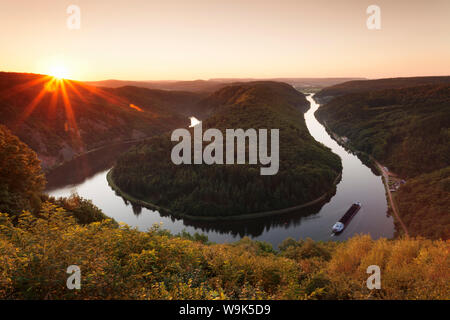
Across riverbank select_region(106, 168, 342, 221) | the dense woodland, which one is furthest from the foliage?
riverbank select_region(106, 168, 342, 221)

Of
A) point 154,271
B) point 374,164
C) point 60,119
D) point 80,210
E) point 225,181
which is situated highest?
point 60,119

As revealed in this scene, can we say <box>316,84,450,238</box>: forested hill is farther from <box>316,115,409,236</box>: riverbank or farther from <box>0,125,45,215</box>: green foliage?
<box>0,125,45,215</box>: green foliage

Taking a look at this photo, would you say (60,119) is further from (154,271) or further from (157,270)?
(154,271)

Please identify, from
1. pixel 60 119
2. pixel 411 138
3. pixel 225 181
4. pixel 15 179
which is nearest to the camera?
pixel 15 179

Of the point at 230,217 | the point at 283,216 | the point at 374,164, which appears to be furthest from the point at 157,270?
the point at 374,164

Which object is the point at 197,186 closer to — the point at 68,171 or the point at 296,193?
the point at 296,193

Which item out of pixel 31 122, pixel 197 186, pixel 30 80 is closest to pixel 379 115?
pixel 197 186
